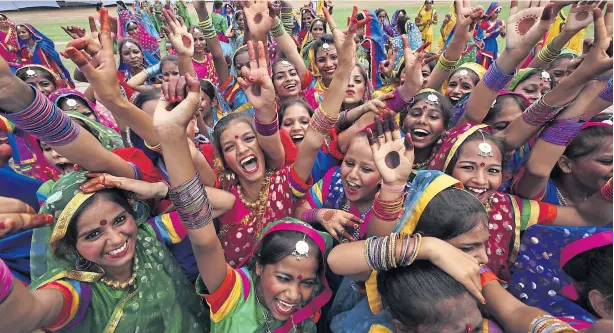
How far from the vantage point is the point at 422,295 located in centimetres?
126

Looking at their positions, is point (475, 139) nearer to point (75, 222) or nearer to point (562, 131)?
point (562, 131)

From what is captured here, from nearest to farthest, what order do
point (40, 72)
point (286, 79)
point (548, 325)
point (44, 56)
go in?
point (548, 325), point (286, 79), point (40, 72), point (44, 56)

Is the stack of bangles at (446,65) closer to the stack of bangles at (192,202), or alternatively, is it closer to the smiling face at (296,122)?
the smiling face at (296,122)

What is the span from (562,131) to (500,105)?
2.37 feet

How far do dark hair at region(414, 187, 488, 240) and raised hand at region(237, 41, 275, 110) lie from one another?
93 cm

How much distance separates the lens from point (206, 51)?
192 inches

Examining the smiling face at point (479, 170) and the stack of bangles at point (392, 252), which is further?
the smiling face at point (479, 170)

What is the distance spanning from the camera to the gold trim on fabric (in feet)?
4.44

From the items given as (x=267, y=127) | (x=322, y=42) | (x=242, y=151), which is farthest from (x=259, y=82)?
(x=322, y=42)

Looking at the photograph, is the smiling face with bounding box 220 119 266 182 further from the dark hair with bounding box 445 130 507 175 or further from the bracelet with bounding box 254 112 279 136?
the dark hair with bounding box 445 130 507 175

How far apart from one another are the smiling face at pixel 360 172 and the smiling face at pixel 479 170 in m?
0.47

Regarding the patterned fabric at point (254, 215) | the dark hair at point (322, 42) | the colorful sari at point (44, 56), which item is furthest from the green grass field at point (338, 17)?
the patterned fabric at point (254, 215)

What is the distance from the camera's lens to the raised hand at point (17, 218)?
0.86 m

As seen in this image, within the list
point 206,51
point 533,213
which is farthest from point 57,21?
point 533,213
